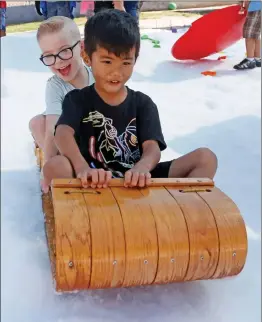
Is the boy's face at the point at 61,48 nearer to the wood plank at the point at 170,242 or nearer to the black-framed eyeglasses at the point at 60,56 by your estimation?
the black-framed eyeglasses at the point at 60,56

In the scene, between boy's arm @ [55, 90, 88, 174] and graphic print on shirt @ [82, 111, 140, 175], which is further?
graphic print on shirt @ [82, 111, 140, 175]

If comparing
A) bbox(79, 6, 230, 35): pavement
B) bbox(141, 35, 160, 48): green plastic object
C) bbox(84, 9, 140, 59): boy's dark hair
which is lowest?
bbox(79, 6, 230, 35): pavement

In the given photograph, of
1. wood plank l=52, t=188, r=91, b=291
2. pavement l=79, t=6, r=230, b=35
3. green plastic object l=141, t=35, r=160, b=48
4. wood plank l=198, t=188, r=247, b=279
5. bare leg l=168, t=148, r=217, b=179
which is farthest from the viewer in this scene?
pavement l=79, t=6, r=230, b=35

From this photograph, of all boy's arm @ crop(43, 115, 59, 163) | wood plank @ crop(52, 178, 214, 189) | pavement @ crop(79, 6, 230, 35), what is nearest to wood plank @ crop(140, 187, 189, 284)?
wood plank @ crop(52, 178, 214, 189)

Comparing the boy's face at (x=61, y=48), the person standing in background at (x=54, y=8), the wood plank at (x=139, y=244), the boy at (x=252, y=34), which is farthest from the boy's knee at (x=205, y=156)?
the boy at (x=252, y=34)

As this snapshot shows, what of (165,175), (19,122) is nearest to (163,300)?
(165,175)

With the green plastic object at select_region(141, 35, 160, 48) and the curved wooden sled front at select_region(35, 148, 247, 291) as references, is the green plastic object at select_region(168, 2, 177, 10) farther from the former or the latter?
the curved wooden sled front at select_region(35, 148, 247, 291)

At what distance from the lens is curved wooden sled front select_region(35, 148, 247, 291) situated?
130 cm

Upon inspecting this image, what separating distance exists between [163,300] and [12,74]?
268 cm

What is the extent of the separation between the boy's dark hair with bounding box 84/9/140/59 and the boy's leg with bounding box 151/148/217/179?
14.3 inches

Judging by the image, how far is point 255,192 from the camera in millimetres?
2209

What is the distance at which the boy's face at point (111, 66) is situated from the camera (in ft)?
5.13

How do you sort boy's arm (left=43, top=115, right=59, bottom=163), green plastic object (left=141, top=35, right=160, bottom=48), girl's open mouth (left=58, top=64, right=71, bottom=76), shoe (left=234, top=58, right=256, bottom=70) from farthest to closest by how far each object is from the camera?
green plastic object (left=141, top=35, right=160, bottom=48)
shoe (left=234, top=58, right=256, bottom=70)
girl's open mouth (left=58, top=64, right=71, bottom=76)
boy's arm (left=43, top=115, right=59, bottom=163)

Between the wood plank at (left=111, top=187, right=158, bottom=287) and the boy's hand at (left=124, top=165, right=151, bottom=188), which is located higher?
the boy's hand at (left=124, top=165, right=151, bottom=188)
